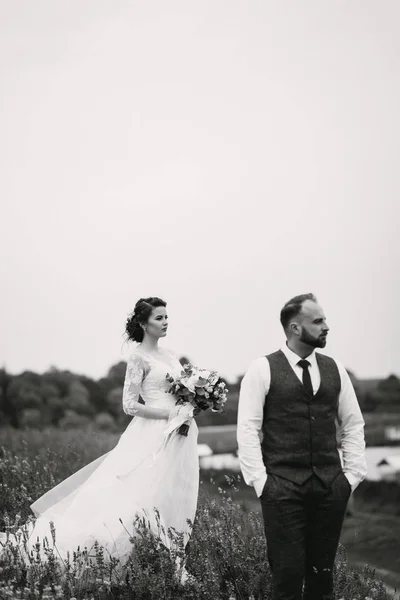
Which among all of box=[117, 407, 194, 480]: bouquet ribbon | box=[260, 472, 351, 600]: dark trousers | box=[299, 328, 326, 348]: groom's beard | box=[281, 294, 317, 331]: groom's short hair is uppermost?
box=[281, 294, 317, 331]: groom's short hair

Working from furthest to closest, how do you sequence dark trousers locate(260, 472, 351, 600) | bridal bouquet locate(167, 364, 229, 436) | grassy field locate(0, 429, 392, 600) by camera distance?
bridal bouquet locate(167, 364, 229, 436), grassy field locate(0, 429, 392, 600), dark trousers locate(260, 472, 351, 600)

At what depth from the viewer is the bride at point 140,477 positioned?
6027 mm

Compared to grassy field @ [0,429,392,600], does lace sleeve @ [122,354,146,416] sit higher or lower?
higher

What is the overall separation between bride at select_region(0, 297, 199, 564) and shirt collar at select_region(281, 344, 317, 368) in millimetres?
1872

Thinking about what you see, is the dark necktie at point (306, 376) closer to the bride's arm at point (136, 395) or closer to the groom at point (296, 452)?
the groom at point (296, 452)

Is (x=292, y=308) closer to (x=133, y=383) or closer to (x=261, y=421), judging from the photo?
(x=261, y=421)

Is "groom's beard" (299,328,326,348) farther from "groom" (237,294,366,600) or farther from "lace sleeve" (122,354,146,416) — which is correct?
"lace sleeve" (122,354,146,416)

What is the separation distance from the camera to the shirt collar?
4414mm

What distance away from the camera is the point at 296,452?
4.29 meters

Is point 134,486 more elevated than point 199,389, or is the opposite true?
point 199,389

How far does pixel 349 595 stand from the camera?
549cm

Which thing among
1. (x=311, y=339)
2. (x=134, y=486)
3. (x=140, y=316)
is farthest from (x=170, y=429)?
(x=311, y=339)

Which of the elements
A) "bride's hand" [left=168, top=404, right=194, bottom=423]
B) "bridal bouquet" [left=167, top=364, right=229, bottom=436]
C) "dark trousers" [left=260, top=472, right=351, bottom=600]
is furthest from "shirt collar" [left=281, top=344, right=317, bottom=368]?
"bride's hand" [left=168, top=404, right=194, bottom=423]

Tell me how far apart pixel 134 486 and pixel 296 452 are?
7.72ft
